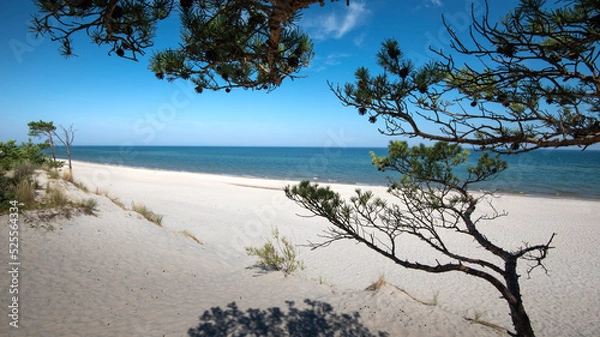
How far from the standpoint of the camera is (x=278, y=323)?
3721 mm

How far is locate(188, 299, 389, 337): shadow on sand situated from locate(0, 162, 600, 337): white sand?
0.42 ft

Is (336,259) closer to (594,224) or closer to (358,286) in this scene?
(358,286)

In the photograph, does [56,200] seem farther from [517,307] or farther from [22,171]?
[517,307]

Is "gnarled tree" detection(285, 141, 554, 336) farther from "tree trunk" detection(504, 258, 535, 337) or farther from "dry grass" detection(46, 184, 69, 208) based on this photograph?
"dry grass" detection(46, 184, 69, 208)

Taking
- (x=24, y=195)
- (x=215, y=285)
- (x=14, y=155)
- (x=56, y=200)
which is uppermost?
(x=14, y=155)

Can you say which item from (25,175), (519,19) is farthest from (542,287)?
(25,175)

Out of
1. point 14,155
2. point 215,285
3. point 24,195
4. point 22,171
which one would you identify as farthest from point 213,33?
point 14,155

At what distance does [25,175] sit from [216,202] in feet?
23.3

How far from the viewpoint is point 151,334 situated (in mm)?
3182

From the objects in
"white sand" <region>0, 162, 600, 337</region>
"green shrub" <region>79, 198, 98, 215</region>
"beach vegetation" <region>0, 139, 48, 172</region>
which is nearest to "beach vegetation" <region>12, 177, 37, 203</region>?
"white sand" <region>0, 162, 600, 337</region>

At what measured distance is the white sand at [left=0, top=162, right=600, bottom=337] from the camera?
3.57 metres

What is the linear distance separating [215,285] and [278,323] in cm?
179

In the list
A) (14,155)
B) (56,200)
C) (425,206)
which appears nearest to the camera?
(425,206)

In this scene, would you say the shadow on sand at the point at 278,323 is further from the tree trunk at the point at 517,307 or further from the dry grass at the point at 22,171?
the dry grass at the point at 22,171
